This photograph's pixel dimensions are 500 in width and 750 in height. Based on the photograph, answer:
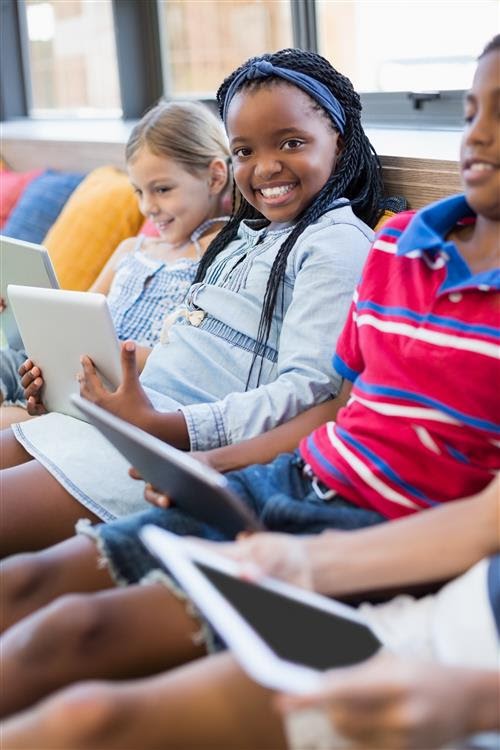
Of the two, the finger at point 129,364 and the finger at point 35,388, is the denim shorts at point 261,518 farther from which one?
the finger at point 35,388

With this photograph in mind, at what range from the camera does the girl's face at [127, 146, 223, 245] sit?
82.1 inches

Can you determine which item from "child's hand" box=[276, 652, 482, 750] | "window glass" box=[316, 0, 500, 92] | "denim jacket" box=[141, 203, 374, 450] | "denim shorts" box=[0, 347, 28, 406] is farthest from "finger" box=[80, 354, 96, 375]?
"window glass" box=[316, 0, 500, 92]

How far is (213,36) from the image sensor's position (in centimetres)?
335

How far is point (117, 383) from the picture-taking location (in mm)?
1520

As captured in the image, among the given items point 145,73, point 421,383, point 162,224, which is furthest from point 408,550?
point 145,73

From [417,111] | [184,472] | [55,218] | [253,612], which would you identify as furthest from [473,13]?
[253,612]

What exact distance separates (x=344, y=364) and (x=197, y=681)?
54cm

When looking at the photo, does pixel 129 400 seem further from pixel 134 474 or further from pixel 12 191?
pixel 12 191

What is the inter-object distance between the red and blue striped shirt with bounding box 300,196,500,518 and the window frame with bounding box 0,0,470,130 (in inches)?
44.5

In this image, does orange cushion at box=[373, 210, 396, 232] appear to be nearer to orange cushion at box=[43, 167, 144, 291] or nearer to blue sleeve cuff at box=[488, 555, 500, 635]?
blue sleeve cuff at box=[488, 555, 500, 635]

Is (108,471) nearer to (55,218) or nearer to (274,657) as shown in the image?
(274,657)

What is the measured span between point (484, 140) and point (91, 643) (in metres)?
0.70

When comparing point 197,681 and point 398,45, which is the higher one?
point 398,45

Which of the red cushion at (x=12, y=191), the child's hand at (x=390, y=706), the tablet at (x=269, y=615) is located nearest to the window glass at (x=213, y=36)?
the red cushion at (x=12, y=191)
